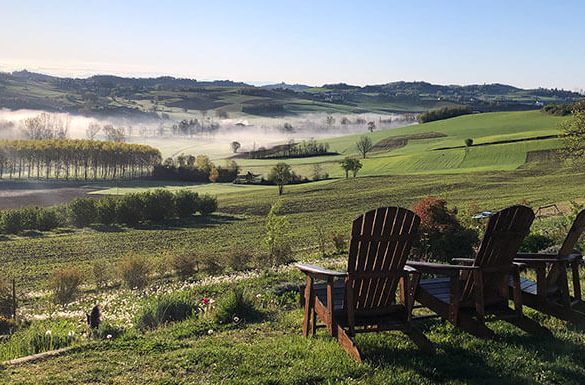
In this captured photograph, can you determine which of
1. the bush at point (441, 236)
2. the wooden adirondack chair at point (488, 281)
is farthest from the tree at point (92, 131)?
the wooden adirondack chair at point (488, 281)

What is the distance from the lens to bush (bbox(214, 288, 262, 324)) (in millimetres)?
7367

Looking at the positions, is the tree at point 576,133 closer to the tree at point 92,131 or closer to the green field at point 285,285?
the green field at point 285,285

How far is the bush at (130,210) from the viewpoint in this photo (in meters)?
64.7

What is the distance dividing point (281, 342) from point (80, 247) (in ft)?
153

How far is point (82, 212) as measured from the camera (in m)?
65.0

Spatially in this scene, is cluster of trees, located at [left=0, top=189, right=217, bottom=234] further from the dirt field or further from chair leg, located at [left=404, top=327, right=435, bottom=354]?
chair leg, located at [left=404, top=327, right=435, bottom=354]

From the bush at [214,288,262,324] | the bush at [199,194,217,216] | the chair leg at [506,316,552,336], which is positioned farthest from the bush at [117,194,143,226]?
the chair leg at [506,316,552,336]

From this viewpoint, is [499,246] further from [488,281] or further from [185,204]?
[185,204]

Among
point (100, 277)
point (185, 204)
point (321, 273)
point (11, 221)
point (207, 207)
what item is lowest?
point (11, 221)

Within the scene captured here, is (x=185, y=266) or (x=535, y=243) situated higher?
(x=535, y=243)

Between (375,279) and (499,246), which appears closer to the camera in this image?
(375,279)

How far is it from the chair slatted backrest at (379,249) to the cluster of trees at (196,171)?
9393cm

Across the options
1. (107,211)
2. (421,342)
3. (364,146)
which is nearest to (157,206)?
(107,211)

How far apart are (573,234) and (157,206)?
62923 mm
